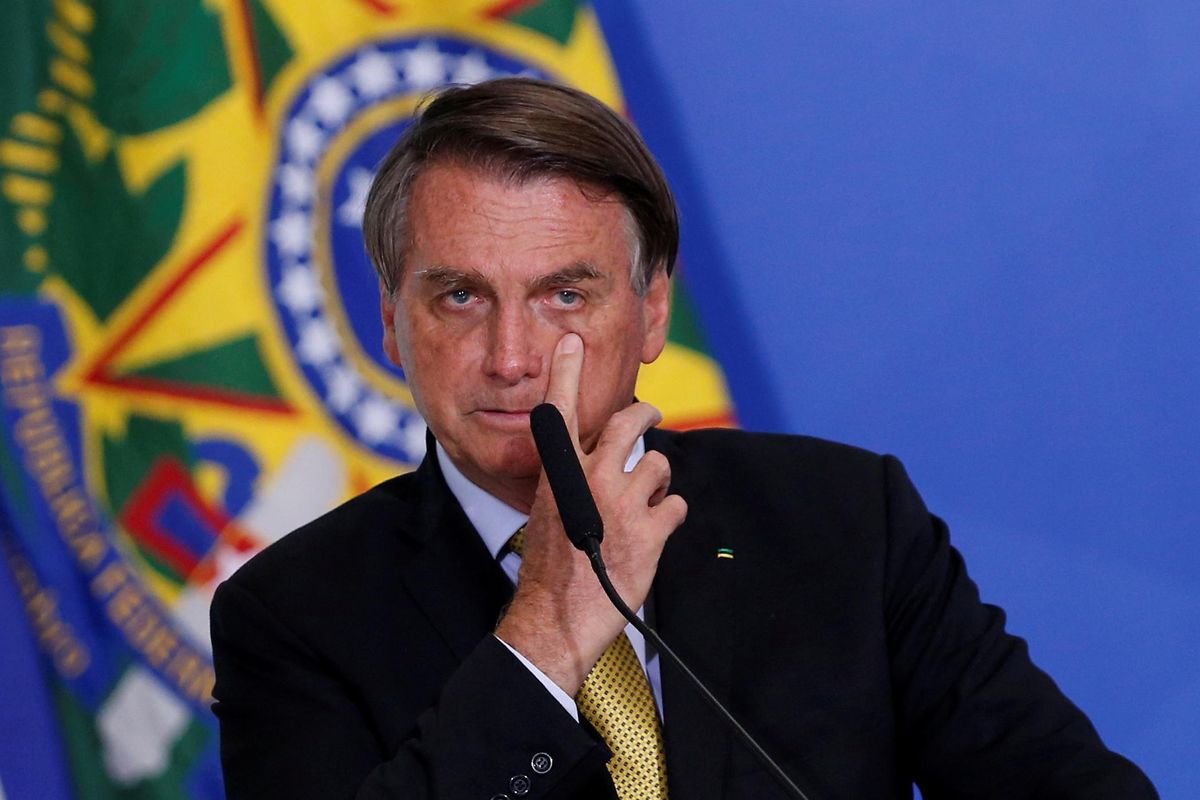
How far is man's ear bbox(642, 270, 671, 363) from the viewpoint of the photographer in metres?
1.96

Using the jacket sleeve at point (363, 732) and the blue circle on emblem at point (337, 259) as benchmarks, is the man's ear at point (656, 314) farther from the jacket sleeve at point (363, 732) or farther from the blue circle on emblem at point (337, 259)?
the blue circle on emblem at point (337, 259)

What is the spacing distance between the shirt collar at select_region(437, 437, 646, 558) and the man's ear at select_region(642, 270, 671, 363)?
15 centimetres

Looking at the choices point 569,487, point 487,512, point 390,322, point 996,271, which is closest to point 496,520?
point 487,512

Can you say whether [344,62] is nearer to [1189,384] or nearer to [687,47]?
[687,47]

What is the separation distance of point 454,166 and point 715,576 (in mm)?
630

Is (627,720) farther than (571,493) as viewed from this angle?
Yes

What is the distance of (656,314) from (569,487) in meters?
0.67

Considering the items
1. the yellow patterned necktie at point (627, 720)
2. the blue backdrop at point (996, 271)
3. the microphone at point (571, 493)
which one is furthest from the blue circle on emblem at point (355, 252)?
the microphone at point (571, 493)

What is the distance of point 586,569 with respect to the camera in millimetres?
1537

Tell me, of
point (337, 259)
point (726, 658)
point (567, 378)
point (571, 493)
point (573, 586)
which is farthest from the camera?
point (337, 259)

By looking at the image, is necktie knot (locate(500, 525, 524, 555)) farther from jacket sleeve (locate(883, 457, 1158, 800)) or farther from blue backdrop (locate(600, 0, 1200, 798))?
blue backdrop (locate(600, 0, 1200, 798))

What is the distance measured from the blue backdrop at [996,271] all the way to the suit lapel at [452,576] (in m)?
0.99

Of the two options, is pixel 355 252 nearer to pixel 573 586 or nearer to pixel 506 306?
pixel 506 306

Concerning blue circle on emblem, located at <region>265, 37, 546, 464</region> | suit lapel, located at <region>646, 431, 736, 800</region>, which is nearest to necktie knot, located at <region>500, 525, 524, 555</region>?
suit lapel, located at <region>646, 431, 736, 800</region>
